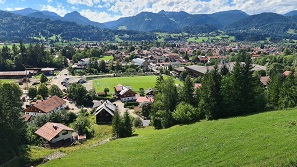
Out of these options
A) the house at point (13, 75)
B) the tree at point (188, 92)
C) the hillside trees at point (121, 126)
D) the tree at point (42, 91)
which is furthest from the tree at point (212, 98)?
the house at point (13, 75)

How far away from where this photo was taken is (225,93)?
121 feet

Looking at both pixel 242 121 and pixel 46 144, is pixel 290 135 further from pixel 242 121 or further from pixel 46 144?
pixel 46 144

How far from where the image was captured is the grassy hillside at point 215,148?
1895cm

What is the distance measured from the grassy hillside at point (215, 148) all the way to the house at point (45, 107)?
36847 mm

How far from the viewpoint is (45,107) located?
64.6 m

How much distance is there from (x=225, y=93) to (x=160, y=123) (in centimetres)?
1310

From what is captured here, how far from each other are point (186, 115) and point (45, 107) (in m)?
41.3

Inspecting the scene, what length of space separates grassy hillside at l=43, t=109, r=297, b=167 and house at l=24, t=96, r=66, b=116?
36.8 metres

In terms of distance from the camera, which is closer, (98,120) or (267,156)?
(267,156)

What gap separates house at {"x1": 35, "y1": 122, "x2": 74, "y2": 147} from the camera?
43.0m

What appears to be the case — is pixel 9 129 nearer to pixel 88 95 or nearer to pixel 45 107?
pixel 45 107

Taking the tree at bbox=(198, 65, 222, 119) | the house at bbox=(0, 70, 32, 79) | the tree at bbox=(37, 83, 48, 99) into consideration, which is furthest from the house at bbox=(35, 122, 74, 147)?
the house at bbox=(0, 70, 32, 79)

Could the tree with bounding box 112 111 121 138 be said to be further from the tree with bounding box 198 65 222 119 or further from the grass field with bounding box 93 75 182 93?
the grass field with bounding box 93 75 182 93

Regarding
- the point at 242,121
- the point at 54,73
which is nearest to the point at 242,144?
the point at 242,121
